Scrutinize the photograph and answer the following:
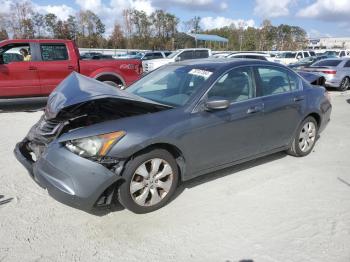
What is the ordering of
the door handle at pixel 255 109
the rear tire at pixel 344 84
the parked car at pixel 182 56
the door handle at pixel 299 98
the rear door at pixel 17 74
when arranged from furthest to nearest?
the parked car at pixel 182 56 < the rear tire at pixel 344 84 < the rear door at pixel 17 74 < the door handle at pixel 299 98 < the door handle at pixel 255 109

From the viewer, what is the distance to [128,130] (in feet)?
11.3

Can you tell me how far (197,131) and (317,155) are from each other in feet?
9.04

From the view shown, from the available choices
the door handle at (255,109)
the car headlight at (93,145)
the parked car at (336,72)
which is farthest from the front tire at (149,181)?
the parked car at (336,72)

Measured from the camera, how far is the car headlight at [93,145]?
10.9 ft

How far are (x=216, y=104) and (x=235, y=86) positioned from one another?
26.8 inches

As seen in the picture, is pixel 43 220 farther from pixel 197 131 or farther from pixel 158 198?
pixel 197 131

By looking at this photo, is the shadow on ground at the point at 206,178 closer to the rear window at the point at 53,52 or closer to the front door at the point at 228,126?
the front door at the point at 228,126

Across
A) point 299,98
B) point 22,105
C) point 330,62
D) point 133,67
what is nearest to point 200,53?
point 330,62

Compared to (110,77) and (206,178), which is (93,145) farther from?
(110,77)

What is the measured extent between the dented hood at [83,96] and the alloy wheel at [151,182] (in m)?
0.65

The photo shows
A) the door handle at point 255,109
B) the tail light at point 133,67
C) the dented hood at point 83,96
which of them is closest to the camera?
the dented hood at point 83,96

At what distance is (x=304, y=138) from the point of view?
18.0 ft

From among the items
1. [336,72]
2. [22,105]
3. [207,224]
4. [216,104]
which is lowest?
[207,224]

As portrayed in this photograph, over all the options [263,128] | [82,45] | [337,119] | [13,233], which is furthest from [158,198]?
[82,45]
